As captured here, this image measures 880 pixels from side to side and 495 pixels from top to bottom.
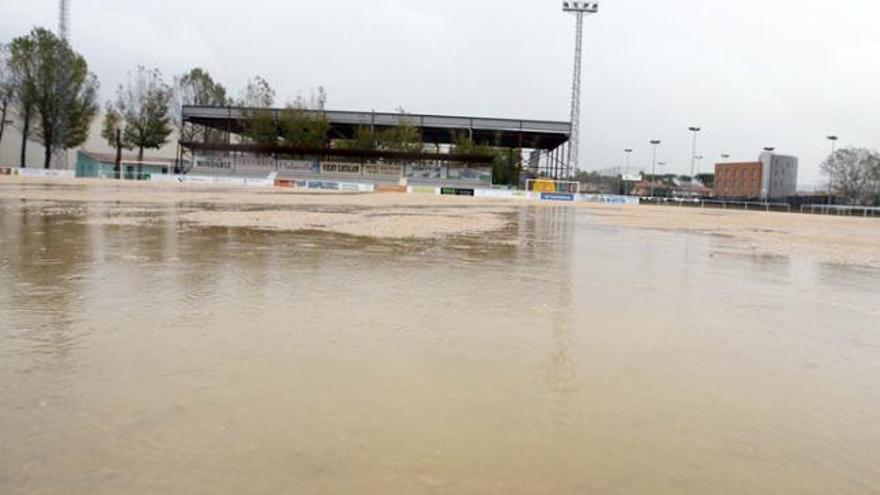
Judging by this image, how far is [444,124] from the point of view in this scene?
79250mm

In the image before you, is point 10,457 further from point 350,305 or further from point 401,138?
point 401,138

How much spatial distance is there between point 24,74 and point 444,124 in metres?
46.0

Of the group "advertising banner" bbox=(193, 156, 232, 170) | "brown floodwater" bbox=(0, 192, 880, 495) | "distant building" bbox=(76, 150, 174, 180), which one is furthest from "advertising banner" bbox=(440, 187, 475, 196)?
"brown floodwater" bbox=(0, 192, 880, 495)

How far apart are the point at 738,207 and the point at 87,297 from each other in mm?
68306

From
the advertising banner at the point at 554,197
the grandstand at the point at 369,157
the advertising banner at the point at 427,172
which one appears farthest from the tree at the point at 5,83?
the advertising banner at the point at 554,197

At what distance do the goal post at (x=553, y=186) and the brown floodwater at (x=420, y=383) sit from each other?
2255 inches

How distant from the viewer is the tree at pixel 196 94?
8631cm

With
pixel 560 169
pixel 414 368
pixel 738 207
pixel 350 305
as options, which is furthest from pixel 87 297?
pixel 560 169

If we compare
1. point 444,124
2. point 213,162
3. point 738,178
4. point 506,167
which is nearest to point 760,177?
point 738,178

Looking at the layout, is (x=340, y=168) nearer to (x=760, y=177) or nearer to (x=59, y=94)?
(x=59, y=94)

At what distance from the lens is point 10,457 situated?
139 inches

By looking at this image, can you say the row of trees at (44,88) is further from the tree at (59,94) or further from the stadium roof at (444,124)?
the stadium roof at (444,124)

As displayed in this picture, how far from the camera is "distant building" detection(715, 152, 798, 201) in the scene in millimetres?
116488

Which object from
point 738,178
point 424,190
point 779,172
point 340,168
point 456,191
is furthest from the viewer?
point 738,178
